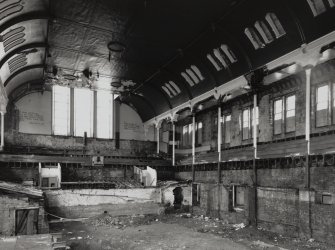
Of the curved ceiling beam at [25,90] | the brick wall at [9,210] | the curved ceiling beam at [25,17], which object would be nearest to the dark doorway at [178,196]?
the brick wall at [9,210]

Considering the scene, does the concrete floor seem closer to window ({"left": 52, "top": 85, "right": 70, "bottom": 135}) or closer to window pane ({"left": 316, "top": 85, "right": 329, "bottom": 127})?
window pane ({"left": 316, "top": 85, "right": 329, "bottom": 127})

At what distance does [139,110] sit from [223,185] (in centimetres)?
1291

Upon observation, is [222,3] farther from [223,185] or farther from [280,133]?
[223,185]

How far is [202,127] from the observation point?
76.6 feet

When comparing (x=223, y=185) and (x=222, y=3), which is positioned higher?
(x=222, y=3)

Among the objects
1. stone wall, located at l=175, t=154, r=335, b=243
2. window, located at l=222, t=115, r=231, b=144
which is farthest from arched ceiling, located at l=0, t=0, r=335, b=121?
stone wall, located at l=175, t=154, r=335, b=243

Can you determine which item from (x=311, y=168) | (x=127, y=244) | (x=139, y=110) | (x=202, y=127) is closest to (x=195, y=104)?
(x=202, y=127)

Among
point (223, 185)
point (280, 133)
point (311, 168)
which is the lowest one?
point (223, 185)

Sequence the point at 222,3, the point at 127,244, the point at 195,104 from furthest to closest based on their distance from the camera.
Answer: the point at 195,104 → the point at 222,3 → the point at 127,244

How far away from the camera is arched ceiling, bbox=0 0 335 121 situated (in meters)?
12.6

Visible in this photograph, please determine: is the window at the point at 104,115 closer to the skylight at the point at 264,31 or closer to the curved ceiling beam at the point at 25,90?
the curved ceiling beam at the point at 25,90

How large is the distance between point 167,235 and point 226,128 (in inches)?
386

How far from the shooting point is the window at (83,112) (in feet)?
79.8

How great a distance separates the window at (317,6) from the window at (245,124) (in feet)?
25.5
